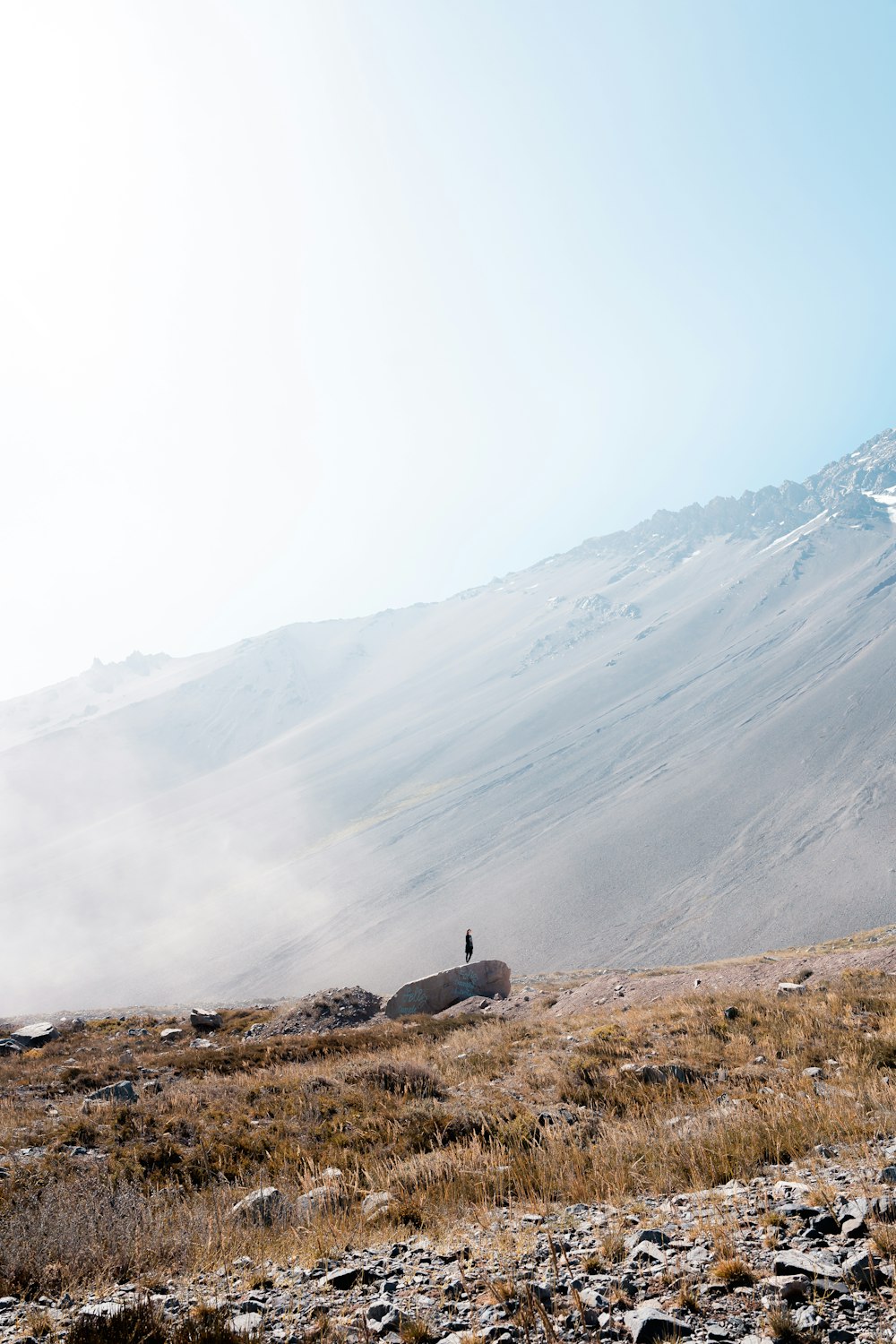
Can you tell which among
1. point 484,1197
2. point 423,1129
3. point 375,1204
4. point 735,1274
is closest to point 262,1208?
point 375,1204

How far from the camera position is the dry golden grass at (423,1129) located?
5.08 metres

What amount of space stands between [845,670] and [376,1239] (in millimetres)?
189907

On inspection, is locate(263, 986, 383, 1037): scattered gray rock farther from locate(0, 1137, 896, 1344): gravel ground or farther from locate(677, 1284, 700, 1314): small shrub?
locate(677, 1284, 700, 1314): small shrub

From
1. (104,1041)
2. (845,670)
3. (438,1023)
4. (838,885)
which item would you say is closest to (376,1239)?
(438,1023)

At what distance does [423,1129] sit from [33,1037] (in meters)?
19.4

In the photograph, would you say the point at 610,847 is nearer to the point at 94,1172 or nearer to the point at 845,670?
the point at 845,670

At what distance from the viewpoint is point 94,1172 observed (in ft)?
23.5

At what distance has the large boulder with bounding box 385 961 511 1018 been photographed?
77.0 ft

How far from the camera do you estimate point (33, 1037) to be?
2050 centimetres

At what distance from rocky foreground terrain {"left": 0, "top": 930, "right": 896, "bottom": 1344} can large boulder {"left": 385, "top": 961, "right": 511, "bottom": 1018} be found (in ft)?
39.3

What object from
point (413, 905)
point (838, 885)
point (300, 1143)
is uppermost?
point (300, 1143)

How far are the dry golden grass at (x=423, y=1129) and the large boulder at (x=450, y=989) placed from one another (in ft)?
30.5

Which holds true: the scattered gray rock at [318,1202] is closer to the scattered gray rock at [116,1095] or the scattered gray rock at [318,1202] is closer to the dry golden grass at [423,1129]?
the dry golden grass at [423,1129]

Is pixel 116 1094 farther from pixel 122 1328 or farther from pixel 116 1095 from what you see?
pixel 122 1328
